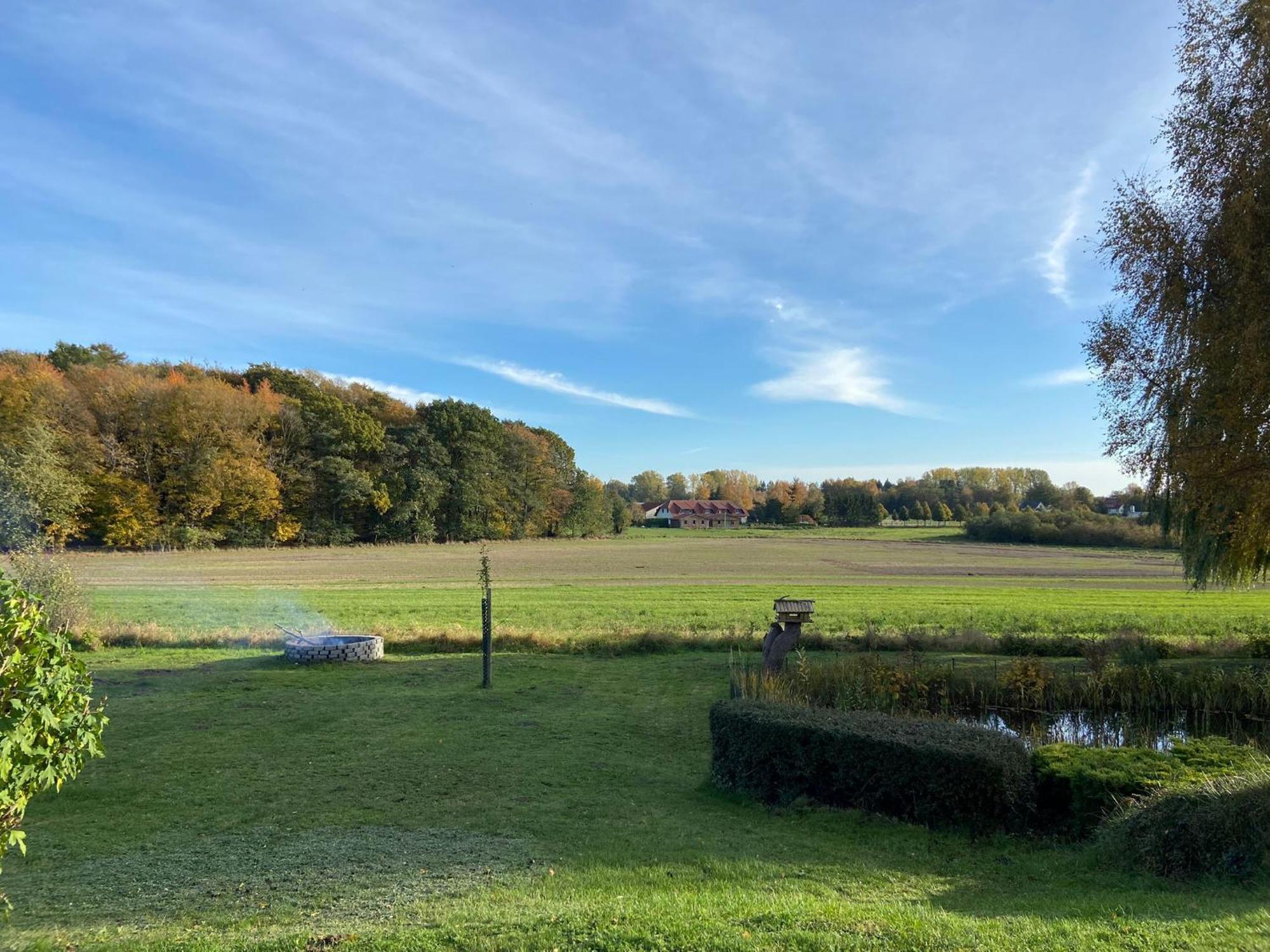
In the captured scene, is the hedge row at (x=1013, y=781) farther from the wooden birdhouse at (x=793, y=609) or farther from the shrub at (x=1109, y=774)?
the wooden birdhouse at (x=793, y=609)

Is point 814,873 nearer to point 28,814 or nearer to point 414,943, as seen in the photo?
point 414,943

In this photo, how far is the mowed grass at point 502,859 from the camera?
13.1ft

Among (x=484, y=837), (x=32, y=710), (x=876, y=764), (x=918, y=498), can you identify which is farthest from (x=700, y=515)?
(x=32, y=710)

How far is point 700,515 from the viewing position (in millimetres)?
150250

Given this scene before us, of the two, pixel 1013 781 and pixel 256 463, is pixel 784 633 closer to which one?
pixel 1013 781

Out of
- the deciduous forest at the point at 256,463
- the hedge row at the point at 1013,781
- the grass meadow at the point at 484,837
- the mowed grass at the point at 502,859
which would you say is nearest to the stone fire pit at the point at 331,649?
the grass meadow at the point at 484,837

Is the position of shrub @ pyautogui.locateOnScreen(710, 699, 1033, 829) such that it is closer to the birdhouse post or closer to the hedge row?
the hedge row

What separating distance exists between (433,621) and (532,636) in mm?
5812

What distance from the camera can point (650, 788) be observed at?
7965 millimetres

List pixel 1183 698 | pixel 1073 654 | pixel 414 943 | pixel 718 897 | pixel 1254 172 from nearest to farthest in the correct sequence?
1. pixel 414 943
2. pixel 718 897
3. pixel 1254 172
4. pixel 1183 698
5. pixel 1073 654

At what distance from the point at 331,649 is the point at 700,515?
13648 cm

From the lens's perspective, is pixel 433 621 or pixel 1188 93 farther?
pixel 433 621

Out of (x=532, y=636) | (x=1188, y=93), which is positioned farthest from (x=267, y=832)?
(x=1188, y=93)

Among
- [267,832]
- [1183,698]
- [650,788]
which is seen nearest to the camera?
[267,832]
